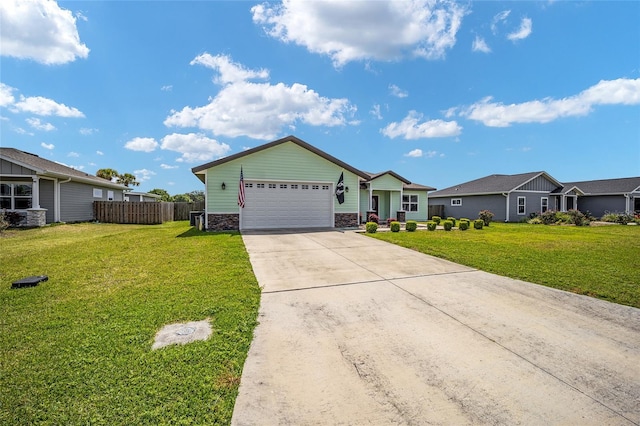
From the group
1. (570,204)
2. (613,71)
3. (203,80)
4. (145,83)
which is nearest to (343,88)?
(203,80)

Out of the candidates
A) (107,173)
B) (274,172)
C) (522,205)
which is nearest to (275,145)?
(274,172)

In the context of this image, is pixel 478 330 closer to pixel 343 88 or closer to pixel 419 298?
pixel 419 298

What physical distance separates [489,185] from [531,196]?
3.30m

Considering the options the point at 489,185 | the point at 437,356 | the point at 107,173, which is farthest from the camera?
the point at 107,173

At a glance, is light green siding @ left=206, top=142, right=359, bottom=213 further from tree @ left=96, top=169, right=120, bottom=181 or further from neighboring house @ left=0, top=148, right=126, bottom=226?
tree @ left=96, top=169, right=120, bottom=181

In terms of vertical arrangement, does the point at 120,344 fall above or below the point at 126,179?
below

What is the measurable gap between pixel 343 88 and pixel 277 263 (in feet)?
41.9

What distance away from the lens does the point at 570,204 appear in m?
27.2

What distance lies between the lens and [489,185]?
2597 cm

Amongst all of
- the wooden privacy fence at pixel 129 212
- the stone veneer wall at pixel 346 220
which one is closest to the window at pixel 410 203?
the stone veneer wall at pixel 346 220

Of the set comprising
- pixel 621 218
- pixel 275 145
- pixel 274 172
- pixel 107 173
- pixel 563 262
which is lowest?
pixel 563 262

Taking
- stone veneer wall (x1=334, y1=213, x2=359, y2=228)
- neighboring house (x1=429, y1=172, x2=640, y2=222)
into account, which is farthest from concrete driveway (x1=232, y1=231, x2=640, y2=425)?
neighboring house (x1=429, y1=172, x2=640, y2=222)

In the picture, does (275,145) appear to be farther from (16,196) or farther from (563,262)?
(16,196)

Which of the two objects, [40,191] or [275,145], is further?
[40,191]
